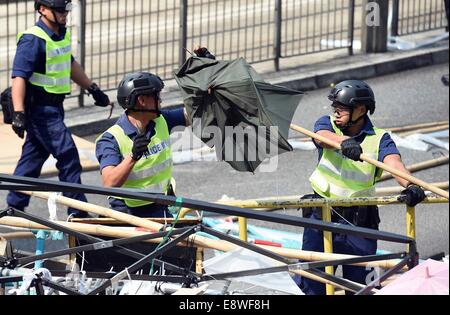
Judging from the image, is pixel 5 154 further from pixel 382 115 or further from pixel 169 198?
pixel 169 198

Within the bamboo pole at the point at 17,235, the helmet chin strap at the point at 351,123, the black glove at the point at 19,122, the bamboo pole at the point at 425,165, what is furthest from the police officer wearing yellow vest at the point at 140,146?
the bamboo pole at the point at 425,165

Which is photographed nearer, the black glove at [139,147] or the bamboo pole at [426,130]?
the black glove at [139,147]

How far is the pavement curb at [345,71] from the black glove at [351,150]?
6.04m

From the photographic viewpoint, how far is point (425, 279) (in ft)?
18.3

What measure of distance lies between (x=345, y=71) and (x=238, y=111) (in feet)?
26.3

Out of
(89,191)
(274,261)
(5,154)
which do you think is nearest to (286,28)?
(5,154)

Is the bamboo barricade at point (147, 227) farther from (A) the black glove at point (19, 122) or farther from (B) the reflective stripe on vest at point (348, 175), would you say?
(A) the black glove at point (19, 122)

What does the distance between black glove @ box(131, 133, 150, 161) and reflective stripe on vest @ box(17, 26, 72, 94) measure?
269 cm

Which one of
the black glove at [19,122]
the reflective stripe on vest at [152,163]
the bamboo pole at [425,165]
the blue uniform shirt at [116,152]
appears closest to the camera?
the blue uniform shirt at [116,152]

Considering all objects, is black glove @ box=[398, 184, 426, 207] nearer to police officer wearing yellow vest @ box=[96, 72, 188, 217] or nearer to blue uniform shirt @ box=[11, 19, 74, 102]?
police officer wearing yellow vest @ box=[96, 72, 188, 217]

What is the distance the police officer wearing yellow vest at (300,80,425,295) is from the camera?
8570 mm

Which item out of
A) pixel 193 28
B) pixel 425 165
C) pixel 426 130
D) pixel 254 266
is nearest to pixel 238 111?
pixel 254 266

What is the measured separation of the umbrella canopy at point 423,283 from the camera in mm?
5465

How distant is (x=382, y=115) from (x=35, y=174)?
541 centimetres
